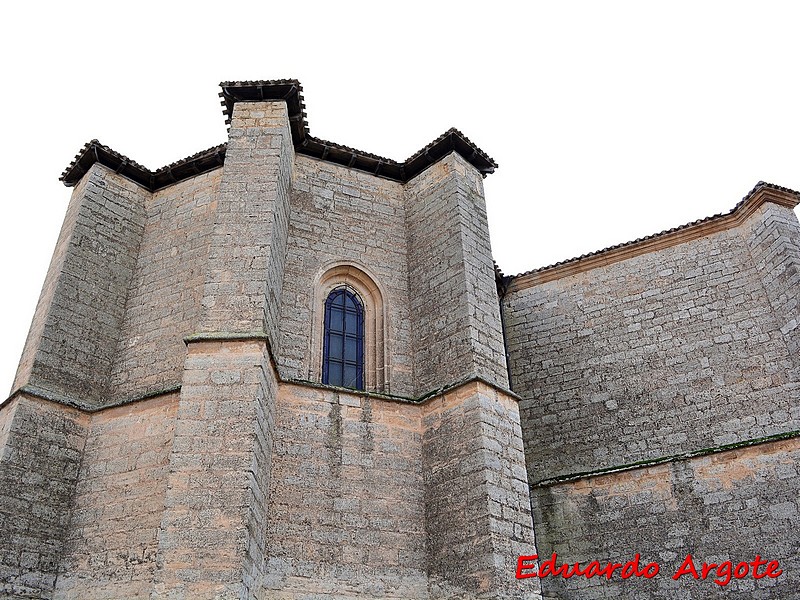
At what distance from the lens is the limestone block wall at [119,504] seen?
7062 mm

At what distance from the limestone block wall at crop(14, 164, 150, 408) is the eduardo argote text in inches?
219

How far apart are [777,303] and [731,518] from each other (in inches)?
124

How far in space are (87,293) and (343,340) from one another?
129 inches

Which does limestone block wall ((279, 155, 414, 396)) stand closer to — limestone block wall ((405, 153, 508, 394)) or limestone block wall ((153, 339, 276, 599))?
limestone block wall ((405, 153, 508, 394))

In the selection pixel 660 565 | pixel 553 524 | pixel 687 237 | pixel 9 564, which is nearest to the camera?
pixel 9 564

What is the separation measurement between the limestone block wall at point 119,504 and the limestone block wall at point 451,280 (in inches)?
123

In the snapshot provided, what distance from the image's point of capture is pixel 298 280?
9188 millimetres

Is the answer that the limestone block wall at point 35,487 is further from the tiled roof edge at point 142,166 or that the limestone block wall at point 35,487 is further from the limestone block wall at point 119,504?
the tiled roof edge at point 142,166

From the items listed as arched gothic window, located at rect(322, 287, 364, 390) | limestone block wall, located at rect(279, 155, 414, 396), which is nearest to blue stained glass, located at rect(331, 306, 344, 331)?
arched gothic window, located at rect(322, 287, 364, 390)

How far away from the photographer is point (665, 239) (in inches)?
447

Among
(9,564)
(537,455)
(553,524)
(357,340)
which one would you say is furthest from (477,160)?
(9,564)

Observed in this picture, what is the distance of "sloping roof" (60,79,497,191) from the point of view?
980 cm

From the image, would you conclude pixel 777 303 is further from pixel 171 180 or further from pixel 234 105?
pixel 171 180

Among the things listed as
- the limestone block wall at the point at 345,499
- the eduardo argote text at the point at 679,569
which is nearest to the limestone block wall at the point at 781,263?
the eduardo argote text at the point at 679,569
